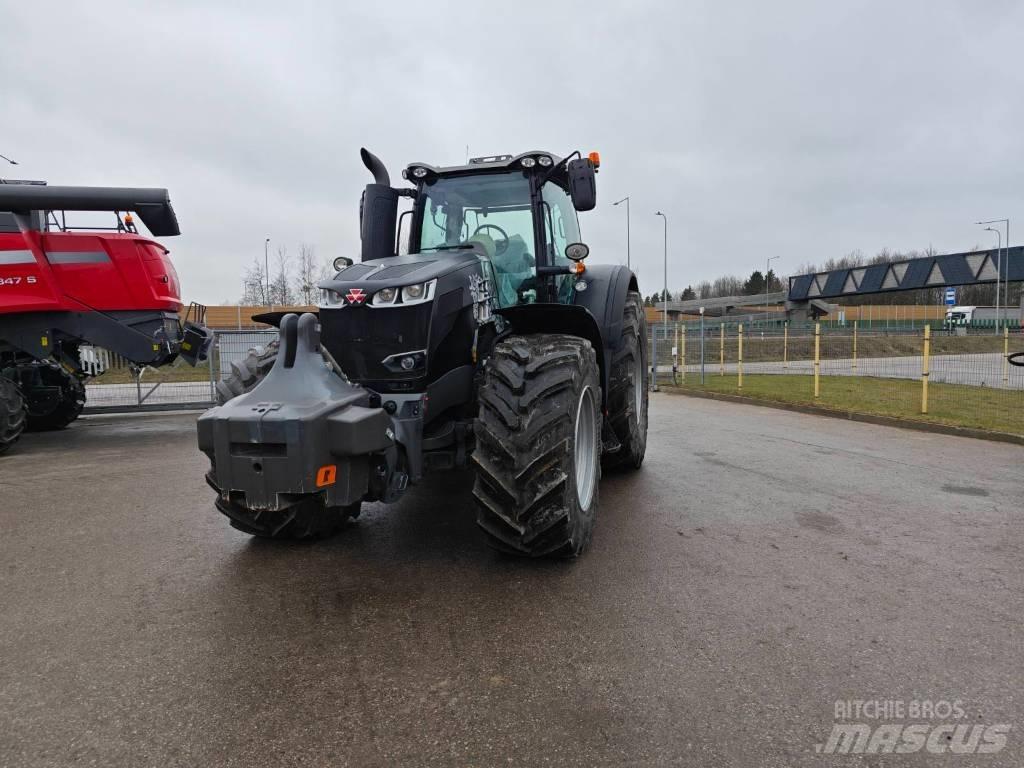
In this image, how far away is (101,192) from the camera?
777 centimetres

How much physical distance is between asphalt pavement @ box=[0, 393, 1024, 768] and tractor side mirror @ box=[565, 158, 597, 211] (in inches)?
89.7

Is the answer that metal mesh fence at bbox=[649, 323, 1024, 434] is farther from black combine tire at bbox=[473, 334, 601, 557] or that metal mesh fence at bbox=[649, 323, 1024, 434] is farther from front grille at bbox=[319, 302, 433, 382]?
front grille at bbox=[319, 302, 433, 382]

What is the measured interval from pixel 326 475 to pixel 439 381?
965 mm

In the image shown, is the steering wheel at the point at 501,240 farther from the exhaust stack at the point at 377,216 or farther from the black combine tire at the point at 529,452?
the black combine tire at the point at 529,452

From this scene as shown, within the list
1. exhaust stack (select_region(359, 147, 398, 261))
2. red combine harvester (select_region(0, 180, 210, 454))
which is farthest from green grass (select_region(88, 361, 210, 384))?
exhaust stack (select_region(359, 147, 398, 261))

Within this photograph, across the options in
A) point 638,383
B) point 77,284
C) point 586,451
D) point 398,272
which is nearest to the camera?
point 398,272

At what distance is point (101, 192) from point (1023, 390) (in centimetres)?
1626

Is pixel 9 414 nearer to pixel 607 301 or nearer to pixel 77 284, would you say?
pixel 77 284

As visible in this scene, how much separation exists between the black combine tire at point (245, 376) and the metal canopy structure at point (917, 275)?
142 ft

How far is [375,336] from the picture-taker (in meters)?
3.53

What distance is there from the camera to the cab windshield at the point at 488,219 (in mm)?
4676

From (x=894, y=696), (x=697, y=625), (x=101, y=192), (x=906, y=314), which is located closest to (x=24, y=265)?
(x=101, y=192)

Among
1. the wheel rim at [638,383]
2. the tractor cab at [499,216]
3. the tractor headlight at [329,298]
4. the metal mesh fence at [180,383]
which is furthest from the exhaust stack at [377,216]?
the metal mesh fence at [180,383]

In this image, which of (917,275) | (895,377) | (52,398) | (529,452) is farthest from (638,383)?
(917,275)
